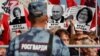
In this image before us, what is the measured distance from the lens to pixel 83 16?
20.8 ft

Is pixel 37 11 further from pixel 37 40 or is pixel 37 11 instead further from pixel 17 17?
pixel 17 17

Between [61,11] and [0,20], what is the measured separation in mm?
829

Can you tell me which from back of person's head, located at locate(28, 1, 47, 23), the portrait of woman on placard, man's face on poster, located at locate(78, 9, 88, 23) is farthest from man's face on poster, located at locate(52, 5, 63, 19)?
back of person's head, located at locate(28, 1, 47, 23)

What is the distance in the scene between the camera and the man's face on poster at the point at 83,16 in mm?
6234

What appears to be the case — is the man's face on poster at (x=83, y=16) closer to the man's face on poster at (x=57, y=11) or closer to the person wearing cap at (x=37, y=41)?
the man's face on poster at (x=57, y=11)

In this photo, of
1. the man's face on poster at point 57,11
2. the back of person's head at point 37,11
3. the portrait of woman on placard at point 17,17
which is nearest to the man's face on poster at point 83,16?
the man's face on poster at point 57,11

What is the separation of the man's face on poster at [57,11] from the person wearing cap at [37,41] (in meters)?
3.58

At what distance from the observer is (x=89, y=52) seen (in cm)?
489

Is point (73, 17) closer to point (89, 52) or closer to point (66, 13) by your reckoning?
point (66, 13)

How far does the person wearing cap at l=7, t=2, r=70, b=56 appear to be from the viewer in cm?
246

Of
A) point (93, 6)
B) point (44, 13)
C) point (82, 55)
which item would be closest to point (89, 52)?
point (82, 55)

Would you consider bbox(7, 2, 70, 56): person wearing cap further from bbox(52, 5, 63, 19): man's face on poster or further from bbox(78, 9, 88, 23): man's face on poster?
bbox(78, 9, 88, 23): man's face on poster

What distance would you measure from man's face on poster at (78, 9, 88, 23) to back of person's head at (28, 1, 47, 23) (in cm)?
374

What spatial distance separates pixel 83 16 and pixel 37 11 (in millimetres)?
3870
